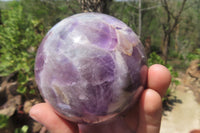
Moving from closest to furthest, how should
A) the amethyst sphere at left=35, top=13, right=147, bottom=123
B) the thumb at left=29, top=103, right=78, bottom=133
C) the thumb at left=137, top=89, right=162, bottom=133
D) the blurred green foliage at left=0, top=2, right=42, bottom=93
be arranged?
the amethyst sphere at left=35, top=13, right=147, bottom=123, the thumb at left=137, top=89, right=162, bottom=133, the thumb at left=29, top=103, right=78, bottom=133, the blurred green foliage at left=0, top=2, right=42, bottom=93

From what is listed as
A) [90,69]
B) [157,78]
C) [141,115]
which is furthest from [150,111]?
[90,69]

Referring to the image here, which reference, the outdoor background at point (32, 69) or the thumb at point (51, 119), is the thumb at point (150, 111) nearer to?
the thumb at point (51, 119)

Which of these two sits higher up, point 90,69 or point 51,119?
point 90,69

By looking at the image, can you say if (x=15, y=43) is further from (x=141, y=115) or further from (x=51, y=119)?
(x=141, y=115)

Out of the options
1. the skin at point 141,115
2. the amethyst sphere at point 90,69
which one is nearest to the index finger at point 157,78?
the skin at point 141,115

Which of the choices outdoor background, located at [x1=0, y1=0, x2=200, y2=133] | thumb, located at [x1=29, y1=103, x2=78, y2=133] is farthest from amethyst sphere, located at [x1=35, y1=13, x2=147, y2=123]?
outdoor background, located at [x1=0, y1=0, x2=200, y2=133]

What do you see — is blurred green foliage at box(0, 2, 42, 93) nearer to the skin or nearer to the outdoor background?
the outdoor background
